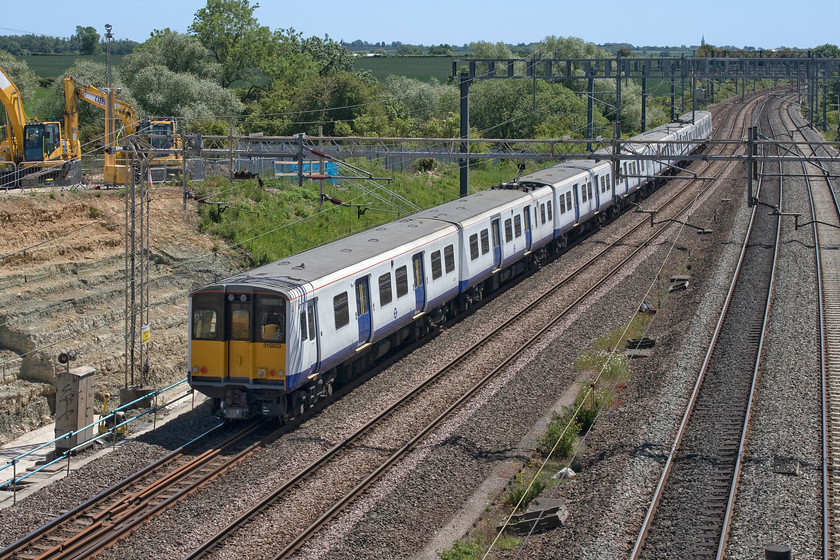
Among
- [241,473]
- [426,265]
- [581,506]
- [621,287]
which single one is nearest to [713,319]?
[621,287]

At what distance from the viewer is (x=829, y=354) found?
1800cm

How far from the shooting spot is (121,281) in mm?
24031

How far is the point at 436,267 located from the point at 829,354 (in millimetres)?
8079

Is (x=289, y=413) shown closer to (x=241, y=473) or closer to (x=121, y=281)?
(x=241, y=473)

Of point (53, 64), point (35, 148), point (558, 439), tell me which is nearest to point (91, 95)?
point (35, 148)

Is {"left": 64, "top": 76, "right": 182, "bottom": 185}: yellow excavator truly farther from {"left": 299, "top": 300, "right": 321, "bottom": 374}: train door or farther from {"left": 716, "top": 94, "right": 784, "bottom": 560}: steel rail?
{"left": 716, "top": 94, "right": 784, "bottom": 560}: steel rail

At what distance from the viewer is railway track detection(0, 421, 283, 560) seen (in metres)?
10.9

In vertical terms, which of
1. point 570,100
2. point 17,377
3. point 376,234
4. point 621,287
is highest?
point 570,100

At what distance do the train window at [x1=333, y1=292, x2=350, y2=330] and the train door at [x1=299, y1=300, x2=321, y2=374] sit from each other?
70cm

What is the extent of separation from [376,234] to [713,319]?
810 cm

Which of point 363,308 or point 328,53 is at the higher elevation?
point 328,53

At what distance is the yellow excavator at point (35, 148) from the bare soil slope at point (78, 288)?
4.54m

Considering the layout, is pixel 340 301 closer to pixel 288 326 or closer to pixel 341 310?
pixel 341 310

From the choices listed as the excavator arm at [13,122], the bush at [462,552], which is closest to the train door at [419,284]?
the bush at [462,552]
